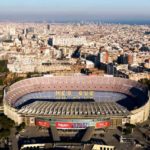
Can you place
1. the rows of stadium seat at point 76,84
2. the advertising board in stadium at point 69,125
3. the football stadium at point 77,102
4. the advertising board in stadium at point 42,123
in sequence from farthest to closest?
the rows of stadium seat at point 76,84 → the advertising board in stadium at point 42,123 → the football stadium at point 77,102 → the advertising board in stadium at point 69,125

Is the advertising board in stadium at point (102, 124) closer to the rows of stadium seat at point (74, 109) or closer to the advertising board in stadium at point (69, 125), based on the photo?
the rows of stadium seat at point (74, 109)

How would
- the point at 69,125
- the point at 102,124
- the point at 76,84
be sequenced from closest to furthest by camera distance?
the point at 69,125, the point at 102,124, the point at 76,84

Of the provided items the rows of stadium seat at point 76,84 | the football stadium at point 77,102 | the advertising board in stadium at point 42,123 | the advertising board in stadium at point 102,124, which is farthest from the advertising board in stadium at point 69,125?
the rows of stadium seat at point 76,84

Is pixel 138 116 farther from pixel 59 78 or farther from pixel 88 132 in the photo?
pixel 59 78

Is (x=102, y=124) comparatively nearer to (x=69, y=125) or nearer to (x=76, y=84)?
(x=69, y=125)

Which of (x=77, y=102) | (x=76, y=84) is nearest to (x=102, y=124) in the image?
(x=77, y=102)

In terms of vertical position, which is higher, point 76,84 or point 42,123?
point 76,84

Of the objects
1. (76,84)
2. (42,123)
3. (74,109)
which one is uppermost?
(74,109)

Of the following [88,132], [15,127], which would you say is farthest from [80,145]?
[15,127]
